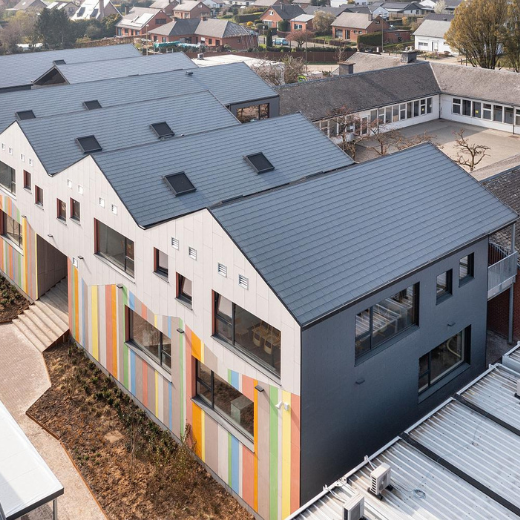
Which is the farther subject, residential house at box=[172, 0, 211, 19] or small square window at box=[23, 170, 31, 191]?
residential house at box=[172, 0, 211, 19]

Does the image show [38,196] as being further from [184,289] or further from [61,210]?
[184,289]

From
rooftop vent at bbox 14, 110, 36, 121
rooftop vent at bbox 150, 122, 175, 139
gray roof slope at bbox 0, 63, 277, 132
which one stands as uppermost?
gray roof slope at bbox 0, 63, 277, 132

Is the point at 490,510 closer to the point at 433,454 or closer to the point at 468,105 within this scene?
the point at 433,454

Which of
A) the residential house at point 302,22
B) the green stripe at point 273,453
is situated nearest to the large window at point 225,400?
the green stripe at point 273,453

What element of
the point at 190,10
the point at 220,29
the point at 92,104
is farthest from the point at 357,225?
the point at 190,10

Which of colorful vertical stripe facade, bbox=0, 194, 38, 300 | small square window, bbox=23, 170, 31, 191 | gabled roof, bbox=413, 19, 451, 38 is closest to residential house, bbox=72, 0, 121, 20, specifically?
gabled roof, bbox=413, 19, 451, 38

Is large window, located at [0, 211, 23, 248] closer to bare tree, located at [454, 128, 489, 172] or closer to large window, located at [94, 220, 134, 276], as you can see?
large window, located at [94, 220, 134, 276]
